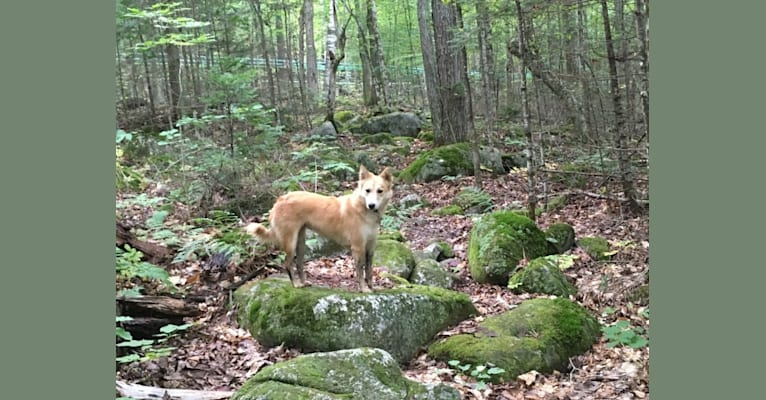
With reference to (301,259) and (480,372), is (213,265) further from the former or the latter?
(480,372)

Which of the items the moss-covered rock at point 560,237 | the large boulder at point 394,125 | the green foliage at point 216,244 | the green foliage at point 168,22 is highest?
the green foliage at point 168,22

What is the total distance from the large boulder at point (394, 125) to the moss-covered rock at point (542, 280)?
13230 mm

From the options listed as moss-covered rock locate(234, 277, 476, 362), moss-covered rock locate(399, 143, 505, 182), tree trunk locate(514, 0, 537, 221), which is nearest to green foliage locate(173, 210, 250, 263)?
moss-covered rock locate(234, 277, 476, 362)

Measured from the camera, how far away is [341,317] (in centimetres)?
584

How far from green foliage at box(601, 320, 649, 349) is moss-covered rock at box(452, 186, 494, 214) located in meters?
5.64

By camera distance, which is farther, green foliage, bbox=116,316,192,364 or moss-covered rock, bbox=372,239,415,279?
moss-covered rock, bbox=372,239,415,279

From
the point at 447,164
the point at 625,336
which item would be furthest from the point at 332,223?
the point at 447,164

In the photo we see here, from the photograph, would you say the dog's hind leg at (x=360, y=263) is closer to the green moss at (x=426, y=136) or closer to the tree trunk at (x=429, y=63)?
the tree trunk at (x=429, y=63)

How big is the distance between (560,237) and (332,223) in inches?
175

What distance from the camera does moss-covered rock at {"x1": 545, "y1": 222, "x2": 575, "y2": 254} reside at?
349 inches

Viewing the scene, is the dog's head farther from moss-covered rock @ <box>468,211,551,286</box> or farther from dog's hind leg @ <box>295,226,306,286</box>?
moss-covered rock @ <box>468,211,551,286</box>

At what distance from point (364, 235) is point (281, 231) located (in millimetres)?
932

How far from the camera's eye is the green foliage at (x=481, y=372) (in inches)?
207

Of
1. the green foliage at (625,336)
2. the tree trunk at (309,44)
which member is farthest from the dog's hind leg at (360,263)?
the tree trunk at (309,44)
